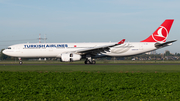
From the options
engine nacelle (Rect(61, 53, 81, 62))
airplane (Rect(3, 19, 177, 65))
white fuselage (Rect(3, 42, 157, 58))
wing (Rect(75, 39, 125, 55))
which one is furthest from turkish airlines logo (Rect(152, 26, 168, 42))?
engine nacelle (Rect(61, 53, 81, 62))

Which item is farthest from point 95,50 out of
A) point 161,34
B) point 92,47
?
point 161,34

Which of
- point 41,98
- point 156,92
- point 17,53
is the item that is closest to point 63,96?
point 41,98

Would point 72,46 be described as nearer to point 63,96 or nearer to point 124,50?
point 124,50

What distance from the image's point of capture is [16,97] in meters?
9.47

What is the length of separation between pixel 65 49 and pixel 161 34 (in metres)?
16.1

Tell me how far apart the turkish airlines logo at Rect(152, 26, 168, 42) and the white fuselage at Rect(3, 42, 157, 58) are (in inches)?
54.4

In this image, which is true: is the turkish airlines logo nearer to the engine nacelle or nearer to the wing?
the wing

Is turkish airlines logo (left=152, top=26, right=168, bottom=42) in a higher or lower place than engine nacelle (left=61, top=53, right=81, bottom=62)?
higher

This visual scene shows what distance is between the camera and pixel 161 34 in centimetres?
3838

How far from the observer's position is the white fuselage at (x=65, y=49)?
37531 mm

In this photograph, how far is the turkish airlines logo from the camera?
3834cm

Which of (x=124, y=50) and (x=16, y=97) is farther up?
(x=124, y=50)

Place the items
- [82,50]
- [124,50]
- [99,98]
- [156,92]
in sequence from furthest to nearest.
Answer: [124,50] < [82,50] < [156,92] < [99,98]

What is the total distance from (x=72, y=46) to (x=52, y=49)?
3305mm
